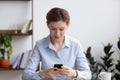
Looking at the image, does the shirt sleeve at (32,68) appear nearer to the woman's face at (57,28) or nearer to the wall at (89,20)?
the woman's face at (57,28)

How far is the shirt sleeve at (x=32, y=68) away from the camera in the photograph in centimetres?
189

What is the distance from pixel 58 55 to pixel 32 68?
0.77 ft

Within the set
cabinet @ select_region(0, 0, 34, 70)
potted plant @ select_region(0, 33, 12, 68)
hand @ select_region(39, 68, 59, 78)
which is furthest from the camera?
cabinet @ select_region(0, 0, 34, 70)

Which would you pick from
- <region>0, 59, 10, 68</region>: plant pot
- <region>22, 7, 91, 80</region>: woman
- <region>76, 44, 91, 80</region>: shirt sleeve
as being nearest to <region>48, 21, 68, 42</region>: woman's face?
<region>22, 7, 91, 80</region>: woman

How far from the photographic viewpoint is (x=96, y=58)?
391 cm

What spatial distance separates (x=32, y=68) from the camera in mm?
1963

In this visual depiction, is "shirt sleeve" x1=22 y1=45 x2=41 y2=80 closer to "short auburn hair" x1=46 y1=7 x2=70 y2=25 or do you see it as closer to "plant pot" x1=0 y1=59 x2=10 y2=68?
"short auburn hair" x1=46 y1=7 x2=70 y2=25

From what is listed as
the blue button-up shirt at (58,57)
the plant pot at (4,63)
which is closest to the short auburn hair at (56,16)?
the blue button-up shirt at (58,57)

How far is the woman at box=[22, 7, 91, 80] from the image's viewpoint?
1.90 metres

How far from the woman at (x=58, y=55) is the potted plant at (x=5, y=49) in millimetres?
1591

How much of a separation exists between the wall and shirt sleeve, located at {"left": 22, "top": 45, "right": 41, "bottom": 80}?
6.02 feet

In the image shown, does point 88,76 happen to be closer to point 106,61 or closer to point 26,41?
point 106,61

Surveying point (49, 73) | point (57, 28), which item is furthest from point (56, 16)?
point (49, 73)

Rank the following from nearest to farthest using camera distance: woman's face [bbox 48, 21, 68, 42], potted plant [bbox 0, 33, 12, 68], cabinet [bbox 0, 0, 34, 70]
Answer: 1. woman's face [bbox 48, 21, 68, 42]
2. potted plant [bbox 0, 33, 12, 68]
3. cabinet [bbox 0, 0, 34, 70]
